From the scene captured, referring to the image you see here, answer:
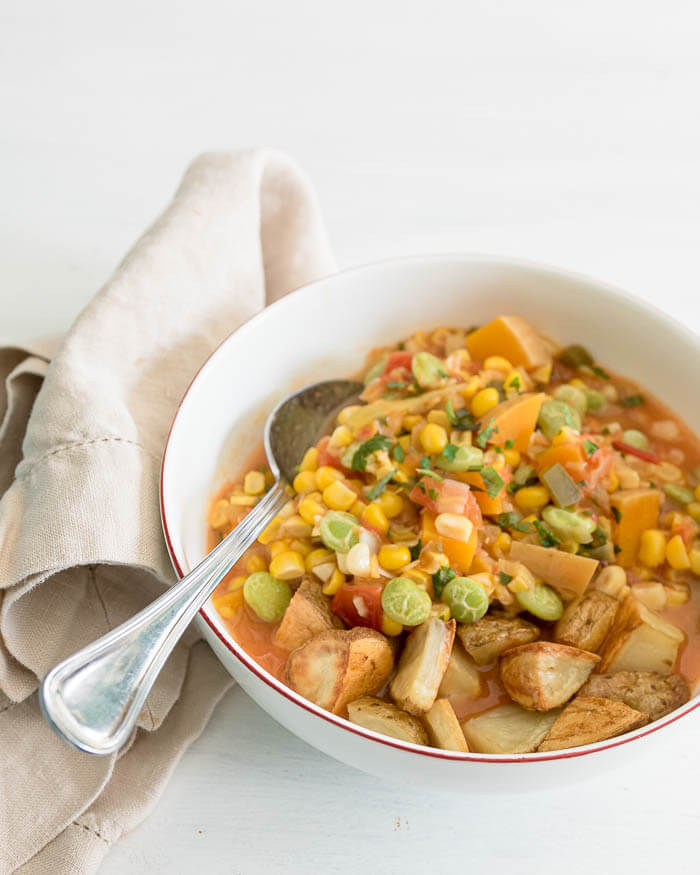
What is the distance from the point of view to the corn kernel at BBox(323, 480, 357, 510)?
3.65 meters

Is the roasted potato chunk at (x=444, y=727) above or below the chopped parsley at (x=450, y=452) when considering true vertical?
below

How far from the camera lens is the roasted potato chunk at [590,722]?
2.99 metres

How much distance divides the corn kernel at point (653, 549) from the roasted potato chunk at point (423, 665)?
0.92 m

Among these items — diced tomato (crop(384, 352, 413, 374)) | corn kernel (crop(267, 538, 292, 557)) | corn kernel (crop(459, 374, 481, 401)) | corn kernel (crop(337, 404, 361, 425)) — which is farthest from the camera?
diced tomato (crop(384, 352, 413, 374))

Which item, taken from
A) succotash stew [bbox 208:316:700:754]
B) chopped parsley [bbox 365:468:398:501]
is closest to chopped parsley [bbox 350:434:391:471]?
succotash stew [bbox 208:316:700:754]

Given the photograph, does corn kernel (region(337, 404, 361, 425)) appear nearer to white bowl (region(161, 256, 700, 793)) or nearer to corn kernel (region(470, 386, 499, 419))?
white bowl (region(161, 256, 700, 793))

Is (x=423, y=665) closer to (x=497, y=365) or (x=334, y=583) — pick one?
(x=334, y=583)

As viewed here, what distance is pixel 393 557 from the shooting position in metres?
3.45

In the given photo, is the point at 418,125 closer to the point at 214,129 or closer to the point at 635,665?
the point at 214,129

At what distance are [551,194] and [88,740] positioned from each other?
14.7 ft

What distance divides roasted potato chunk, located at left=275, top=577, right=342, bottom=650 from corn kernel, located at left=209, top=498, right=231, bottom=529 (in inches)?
22.3

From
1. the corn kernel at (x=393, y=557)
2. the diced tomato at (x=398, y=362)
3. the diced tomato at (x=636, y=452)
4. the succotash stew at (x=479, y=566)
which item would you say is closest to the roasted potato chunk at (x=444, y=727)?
the succotash stew at (x=479, y=566)

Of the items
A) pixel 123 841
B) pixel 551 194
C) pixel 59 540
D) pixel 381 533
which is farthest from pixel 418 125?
pixel 123 841

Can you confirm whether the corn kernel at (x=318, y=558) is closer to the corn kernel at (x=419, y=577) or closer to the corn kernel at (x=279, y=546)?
the corn kernel at (x=279, y=546)
